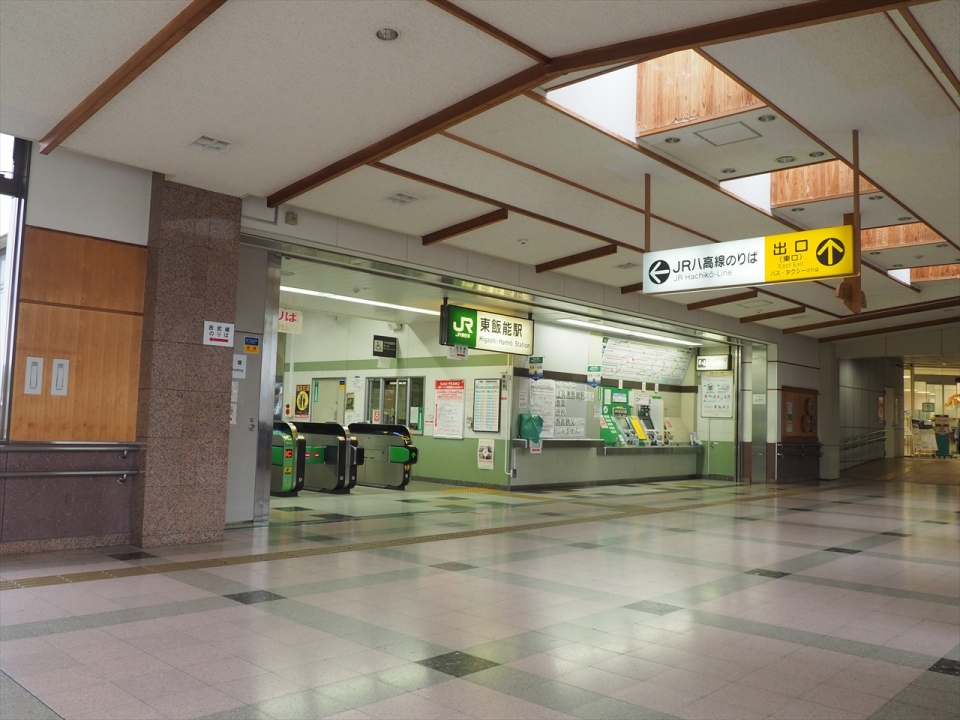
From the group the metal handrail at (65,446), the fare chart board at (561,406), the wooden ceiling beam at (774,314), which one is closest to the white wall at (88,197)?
the metal handrail at (65,446)

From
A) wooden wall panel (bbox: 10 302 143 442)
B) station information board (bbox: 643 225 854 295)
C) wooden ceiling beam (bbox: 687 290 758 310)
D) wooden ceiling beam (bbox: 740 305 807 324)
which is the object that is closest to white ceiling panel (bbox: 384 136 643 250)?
station information board (bbox: 643 225 854 295)

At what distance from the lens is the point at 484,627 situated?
175 inches

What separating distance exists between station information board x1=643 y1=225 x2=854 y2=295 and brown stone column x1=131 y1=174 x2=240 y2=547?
4081 mm

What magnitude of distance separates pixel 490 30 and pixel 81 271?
169 inches

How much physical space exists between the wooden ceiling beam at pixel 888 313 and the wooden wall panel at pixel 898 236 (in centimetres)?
488

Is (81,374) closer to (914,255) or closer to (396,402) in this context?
(396,402)

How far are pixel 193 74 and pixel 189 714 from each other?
3779 millimetres

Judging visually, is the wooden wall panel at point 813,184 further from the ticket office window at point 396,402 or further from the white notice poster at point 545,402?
the ticket office window at point 396,402

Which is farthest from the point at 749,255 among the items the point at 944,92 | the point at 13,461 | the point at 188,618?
the point at 13,461

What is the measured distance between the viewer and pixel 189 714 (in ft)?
9.99

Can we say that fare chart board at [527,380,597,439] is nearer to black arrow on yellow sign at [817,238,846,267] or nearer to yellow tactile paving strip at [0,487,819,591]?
yellow tactile paving strip at [0,487,819,591]

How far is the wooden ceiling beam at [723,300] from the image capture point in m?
12.7

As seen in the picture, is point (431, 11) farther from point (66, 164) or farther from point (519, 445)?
point (519, 445)

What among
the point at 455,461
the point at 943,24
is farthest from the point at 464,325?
the point at 943,24
